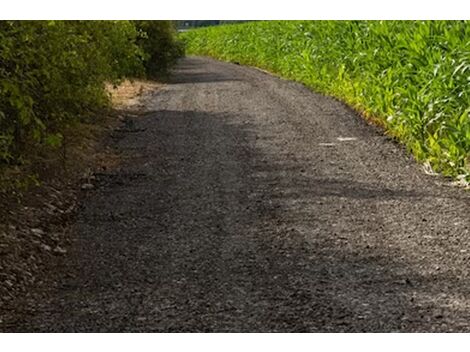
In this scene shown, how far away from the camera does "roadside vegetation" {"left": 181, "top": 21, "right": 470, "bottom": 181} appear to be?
27.0 feet

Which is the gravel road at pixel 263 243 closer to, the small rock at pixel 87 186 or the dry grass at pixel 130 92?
the small rock at pixel 87 186

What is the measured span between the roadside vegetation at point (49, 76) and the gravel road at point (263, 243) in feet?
2.61

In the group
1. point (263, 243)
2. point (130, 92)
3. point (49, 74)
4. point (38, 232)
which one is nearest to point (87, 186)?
point (49, 74)

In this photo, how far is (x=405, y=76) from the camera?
10125mm

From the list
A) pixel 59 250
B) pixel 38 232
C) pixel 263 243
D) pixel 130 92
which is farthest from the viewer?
pixel 130 92

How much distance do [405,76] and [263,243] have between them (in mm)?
5003

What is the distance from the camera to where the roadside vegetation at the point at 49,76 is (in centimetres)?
530

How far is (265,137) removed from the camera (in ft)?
35.3

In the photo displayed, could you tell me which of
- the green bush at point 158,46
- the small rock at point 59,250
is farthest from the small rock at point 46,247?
the green bush at point 158,46

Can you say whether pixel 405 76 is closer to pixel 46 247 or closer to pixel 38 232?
pixel 38 232

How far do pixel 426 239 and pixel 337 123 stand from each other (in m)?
5.97

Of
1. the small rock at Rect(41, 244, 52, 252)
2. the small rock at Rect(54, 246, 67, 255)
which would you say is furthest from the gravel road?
the small rock at Rect(41, 244, 52, 252)

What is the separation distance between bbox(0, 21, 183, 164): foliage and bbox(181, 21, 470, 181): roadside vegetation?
378 centimetres

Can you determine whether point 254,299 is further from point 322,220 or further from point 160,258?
point 322,220
